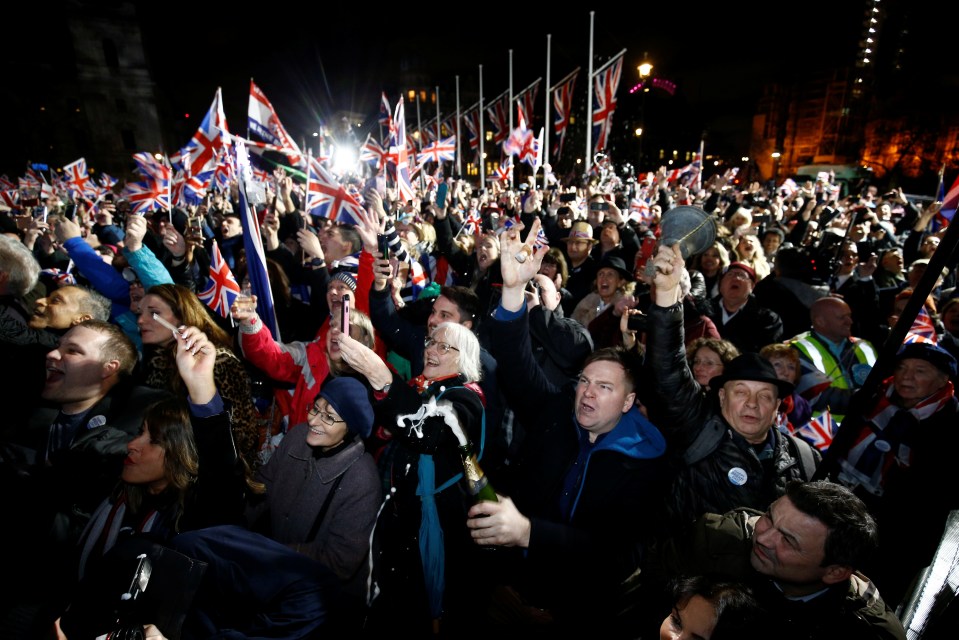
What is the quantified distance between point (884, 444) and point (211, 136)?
881cm

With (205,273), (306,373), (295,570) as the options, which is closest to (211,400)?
(295,570)

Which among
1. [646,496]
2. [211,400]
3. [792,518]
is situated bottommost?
[646,496]

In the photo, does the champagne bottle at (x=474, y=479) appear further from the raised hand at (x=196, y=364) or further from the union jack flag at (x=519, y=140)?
the union jack flag at (x=519, y=140)

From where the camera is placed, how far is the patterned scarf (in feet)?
10.9

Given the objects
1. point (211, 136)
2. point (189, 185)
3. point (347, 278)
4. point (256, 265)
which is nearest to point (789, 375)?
point (347, 278)

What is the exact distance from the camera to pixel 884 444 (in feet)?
11.1

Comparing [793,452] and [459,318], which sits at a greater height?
[459,318]

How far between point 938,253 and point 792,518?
1279 mm

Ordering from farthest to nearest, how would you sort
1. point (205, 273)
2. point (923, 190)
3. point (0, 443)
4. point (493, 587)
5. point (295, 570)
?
point (923, 190)
point (205, 273)
point (0, 443)
point (493, 587)
point (295, 570)

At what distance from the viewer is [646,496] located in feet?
8.40

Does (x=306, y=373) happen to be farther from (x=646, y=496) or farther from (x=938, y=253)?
(x=938, y=253)

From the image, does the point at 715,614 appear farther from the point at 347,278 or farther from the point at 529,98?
the point at 529,98

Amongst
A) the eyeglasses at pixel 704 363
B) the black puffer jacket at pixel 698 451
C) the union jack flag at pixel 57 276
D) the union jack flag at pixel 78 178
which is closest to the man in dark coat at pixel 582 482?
the black puffer jacket at pixel 698 451

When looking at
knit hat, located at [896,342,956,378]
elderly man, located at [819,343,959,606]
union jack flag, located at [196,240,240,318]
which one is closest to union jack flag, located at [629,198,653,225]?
knit hat, located at [896,342,956,378]
